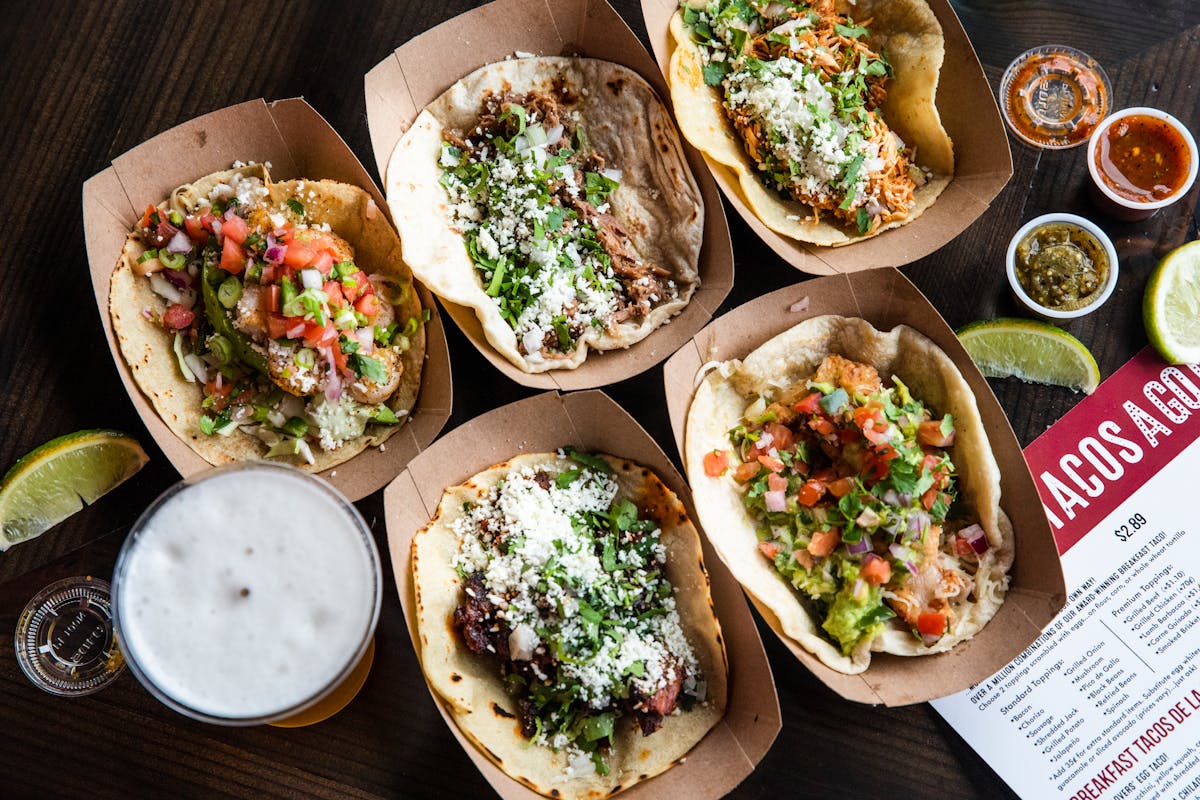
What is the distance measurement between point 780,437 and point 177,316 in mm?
2132

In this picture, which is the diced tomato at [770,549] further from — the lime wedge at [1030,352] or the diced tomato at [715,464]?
the lime wedge at [1030,352]

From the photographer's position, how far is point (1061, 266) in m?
3.37

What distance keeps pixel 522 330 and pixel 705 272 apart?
68 cm

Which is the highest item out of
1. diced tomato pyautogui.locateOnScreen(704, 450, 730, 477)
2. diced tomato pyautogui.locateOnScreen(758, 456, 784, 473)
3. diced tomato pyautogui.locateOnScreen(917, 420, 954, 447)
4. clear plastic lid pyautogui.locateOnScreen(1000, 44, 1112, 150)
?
clear plastic lid pyautogui.locateOnScreen(1000, 44, 1112, 150)

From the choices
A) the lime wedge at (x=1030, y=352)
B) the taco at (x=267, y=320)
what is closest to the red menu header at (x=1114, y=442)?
the lime wedge at (x=1030, y=352)

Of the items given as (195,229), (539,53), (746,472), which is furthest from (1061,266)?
(195,229)

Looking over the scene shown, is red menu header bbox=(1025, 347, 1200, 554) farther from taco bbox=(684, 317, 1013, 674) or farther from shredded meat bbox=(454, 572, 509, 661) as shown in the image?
shredded meat bbox=(454, 572, 509, 661)

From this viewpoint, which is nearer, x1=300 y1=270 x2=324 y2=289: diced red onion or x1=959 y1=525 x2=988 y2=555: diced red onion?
x1=300 y1=270 x2=324 y2=289: diced red onion

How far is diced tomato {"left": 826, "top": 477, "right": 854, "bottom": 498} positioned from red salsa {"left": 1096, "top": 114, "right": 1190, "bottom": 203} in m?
1.51

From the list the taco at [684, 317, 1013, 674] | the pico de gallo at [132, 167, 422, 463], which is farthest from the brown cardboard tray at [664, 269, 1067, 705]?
the pico de gallo at [132, 167, 422, 463]

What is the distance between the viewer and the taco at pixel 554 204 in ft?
10.6

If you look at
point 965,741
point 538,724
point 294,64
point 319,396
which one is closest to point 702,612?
point 538,724

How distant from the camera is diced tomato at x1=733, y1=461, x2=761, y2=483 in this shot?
3178 mm

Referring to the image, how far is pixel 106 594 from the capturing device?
3.22 metres
